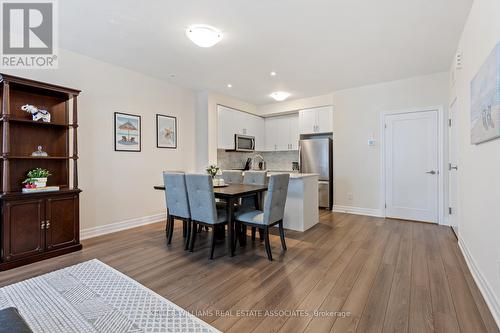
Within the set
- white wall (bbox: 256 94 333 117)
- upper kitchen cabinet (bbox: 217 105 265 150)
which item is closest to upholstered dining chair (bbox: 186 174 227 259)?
upper kitchen cabinet (bbox: 217 105 265 150)

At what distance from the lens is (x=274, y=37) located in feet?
9.60

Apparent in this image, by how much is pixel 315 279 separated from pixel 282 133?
4596mm

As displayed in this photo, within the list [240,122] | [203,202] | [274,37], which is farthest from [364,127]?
[203,202]

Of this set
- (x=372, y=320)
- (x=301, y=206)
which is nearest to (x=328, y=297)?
(x=372, y=320)

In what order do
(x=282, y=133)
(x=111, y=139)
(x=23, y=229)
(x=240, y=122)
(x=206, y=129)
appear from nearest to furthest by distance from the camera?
(x=23, y=229)
(x=111, y=139)
(x=206, y=129)
(x=240, y=122)
(x=282, y=133)

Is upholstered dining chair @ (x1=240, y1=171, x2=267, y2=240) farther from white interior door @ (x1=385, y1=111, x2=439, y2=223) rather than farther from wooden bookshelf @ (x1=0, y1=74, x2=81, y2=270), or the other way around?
white interior door @ (x1=385, y1=111, x2=439, y2=223)

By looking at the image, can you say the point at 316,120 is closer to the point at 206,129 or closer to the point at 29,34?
the point at 206,129

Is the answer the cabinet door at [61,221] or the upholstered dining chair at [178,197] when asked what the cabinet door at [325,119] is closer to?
the upholstered dining chair at [178,197]

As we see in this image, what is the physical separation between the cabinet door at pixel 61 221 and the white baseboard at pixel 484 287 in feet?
13.6

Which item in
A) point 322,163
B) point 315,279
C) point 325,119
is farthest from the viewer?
point 325,119

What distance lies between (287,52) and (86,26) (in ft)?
8.02

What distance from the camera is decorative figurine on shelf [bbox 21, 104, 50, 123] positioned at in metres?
2.84

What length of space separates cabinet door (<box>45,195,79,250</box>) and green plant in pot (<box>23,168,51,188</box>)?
23 centimetres

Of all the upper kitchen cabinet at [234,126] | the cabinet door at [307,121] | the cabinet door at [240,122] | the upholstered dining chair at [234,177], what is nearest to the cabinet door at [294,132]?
the cabinet door at [307,121]
